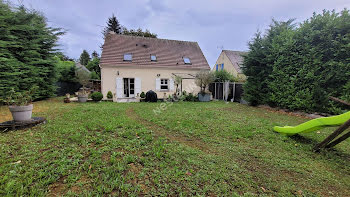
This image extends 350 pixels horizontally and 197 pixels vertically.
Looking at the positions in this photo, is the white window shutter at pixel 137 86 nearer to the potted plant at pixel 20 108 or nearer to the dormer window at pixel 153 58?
the dormer window at pixel 153 58

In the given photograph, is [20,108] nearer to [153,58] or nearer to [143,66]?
[143,66]

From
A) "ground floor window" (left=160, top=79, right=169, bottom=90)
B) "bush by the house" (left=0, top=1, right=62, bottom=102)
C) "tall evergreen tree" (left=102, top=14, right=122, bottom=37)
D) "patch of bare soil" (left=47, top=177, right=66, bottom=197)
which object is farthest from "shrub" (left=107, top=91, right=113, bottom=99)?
"tall evergreen tree" (left=102, top=14, right=122, bottom=37)

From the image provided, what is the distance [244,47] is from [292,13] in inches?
93.4

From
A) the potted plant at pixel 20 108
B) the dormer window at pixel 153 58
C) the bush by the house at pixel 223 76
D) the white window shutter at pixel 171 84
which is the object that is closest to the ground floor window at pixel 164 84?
the white window shutter at pixel 171 84

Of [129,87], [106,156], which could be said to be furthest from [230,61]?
[106,156]

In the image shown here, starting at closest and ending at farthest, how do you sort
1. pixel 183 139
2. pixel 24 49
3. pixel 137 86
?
pixel 183 139
pixel 24 49
pixel 137 86

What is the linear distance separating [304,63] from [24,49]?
12.9 meters

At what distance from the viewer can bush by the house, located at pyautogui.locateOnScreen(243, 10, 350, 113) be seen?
471 centimetres

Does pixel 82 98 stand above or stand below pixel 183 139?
above

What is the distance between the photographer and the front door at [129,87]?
10449mm

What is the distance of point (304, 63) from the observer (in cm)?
559

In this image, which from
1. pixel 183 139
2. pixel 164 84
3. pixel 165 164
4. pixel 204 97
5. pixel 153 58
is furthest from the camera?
pixel 164 84

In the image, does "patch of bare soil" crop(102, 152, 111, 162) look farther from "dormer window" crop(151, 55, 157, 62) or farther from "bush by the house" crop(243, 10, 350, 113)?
"dormer window" crop(151, 55, 157, 62)

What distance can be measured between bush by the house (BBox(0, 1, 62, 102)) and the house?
2916 millimetres
